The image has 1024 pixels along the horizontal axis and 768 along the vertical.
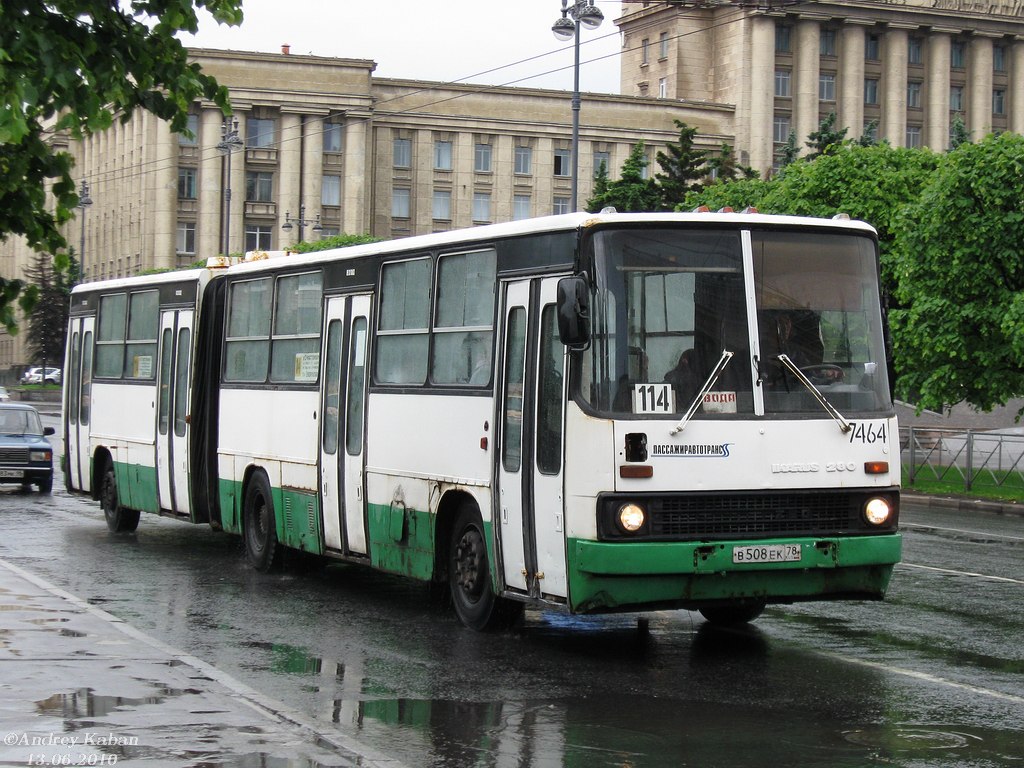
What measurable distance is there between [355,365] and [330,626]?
275 centimetres

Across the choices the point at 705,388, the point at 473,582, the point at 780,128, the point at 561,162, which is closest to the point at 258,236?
the point at 561,162

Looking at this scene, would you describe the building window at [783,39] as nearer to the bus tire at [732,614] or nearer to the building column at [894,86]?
the building column at [894,86]

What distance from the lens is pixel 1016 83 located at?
12594 centimetres

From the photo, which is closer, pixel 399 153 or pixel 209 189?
pixel 209 189

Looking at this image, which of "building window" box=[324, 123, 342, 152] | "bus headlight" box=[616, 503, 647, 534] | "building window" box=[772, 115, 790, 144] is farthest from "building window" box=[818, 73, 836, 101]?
"bus headlight" box=[616, 503, 647, 534]

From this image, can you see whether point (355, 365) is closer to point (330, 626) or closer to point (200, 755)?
point (330, 626)

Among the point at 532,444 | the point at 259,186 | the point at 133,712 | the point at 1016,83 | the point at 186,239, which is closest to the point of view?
the point at 133,712

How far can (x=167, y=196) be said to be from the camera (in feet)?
333

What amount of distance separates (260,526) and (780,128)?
103370 mm

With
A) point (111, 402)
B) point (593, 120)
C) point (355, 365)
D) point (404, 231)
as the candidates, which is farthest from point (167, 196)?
point (355, 365)

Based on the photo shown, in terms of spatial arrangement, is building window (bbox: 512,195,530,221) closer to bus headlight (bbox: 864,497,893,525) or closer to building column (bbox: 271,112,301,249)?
building column (bbox: 271,112,301,249)

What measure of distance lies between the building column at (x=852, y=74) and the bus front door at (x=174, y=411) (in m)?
105

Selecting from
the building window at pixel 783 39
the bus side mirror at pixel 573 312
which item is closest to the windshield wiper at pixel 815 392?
the bus side mirror at pixel 573 312

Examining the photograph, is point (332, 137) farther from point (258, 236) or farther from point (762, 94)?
point (762, 94)
